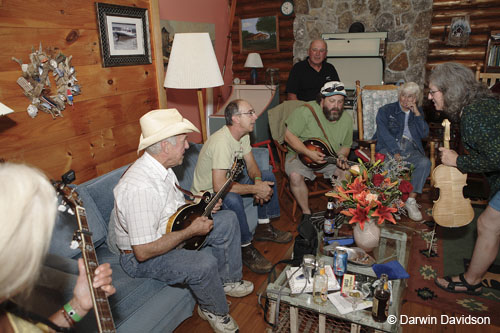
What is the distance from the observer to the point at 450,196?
243cm

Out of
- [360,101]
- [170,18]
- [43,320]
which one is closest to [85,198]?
[43,320]

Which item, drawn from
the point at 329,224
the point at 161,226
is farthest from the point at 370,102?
the point at 161,226

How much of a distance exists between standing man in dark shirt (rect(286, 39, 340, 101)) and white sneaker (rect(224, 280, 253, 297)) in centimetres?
259

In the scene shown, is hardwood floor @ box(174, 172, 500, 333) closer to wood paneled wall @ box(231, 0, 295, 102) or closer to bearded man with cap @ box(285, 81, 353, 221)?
bearded man with cap @ box(285, 81, 353, 221)

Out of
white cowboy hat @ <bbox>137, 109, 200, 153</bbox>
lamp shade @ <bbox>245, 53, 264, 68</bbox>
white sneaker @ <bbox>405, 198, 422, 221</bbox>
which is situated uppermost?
lamp shade @ <bbox>245, 53, 264, 68</bbox>

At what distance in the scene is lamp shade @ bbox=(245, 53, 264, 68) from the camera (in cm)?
564

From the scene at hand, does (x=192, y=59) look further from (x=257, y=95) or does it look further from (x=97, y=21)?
(x=257, y=95)

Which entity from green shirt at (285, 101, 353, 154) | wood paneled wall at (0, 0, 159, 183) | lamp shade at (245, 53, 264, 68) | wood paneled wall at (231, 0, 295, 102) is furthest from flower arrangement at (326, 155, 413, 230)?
wood paneled wall at (231, 0, 295, 102)

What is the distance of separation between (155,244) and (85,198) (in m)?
0.64


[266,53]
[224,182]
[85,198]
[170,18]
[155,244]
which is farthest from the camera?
[266,53]

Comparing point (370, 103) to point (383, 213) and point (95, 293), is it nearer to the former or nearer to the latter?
point (383, 213)

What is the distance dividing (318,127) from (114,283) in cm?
221

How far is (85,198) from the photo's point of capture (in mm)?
2094

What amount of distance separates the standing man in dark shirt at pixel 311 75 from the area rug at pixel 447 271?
1985 millimetres
